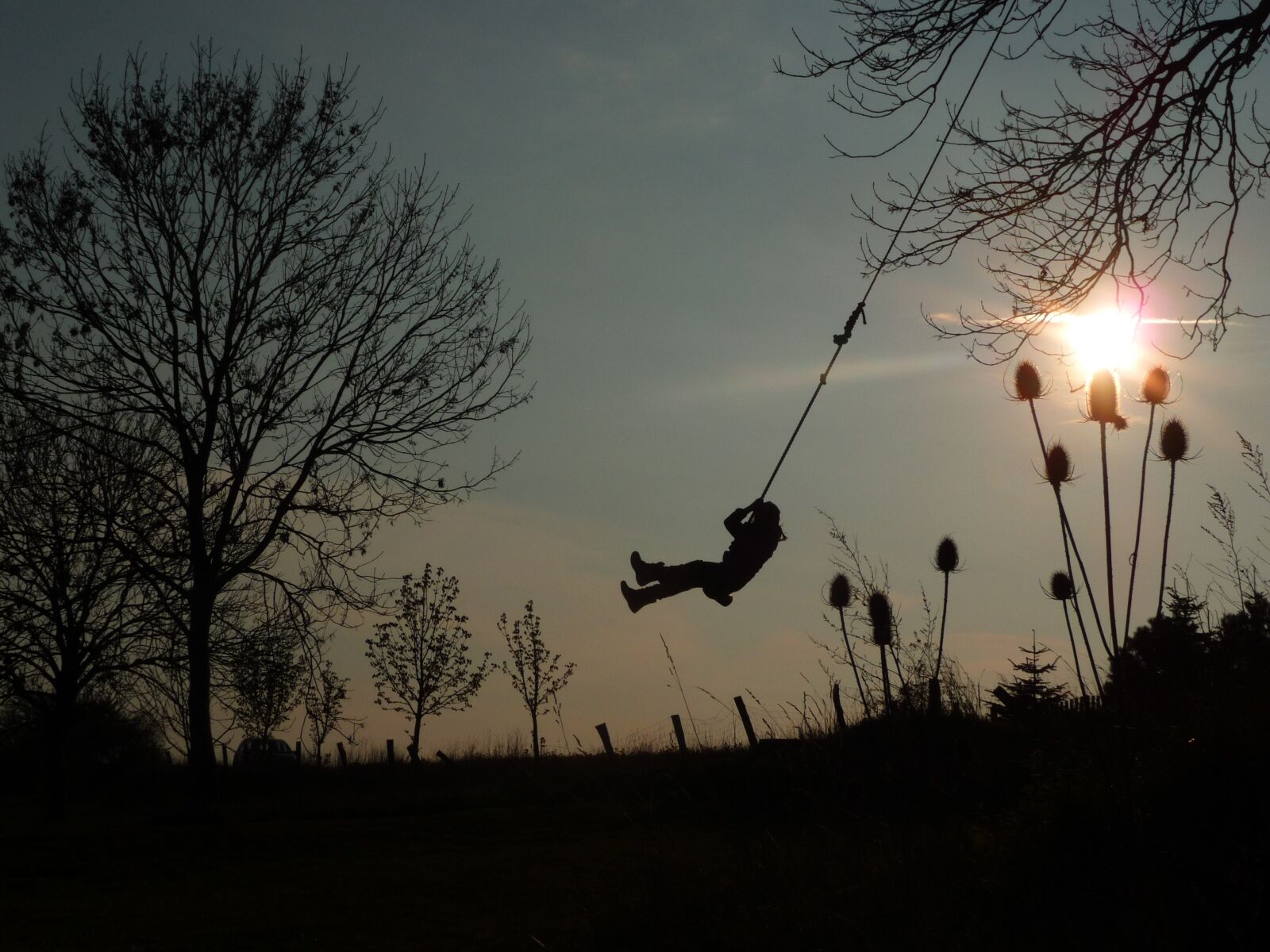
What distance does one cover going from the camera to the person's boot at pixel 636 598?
759 cm

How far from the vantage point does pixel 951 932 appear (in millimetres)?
5586

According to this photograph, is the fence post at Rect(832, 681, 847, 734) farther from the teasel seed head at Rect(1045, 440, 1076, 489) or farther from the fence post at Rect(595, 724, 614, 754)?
the fence post at Rect(595, 724, 614, 754)

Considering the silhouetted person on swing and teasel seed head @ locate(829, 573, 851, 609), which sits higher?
teasel seed head @ locate(829, 573, 851, 609)

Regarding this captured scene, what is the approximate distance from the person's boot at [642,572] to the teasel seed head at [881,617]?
2.34 m

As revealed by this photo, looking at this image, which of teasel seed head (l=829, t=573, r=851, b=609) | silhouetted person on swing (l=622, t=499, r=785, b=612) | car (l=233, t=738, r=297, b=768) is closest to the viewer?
silhouetted person on swing (l=622, t=499, r=785, b=612)

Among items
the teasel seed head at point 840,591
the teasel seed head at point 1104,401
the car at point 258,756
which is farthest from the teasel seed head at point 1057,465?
the car at point 258,756

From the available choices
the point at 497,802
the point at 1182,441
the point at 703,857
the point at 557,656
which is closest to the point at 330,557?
the point at 497,802

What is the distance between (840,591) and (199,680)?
1011 cm

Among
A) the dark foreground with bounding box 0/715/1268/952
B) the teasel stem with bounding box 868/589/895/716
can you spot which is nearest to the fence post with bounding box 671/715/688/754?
the dark foreground with bounding box 0/715/1268/952

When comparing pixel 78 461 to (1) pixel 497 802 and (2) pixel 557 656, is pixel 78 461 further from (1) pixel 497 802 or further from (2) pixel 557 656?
(2) pixel 557 656

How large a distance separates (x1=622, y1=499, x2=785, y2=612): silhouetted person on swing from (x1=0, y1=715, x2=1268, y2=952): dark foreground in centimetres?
140

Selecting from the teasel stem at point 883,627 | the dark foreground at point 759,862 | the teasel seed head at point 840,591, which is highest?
the teasel seed head at point 840,591

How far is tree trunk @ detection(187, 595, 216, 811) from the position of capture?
59.6 feet

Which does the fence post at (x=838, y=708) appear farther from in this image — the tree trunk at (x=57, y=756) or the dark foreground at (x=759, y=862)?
the tree trunk at (x=57, y=756)
